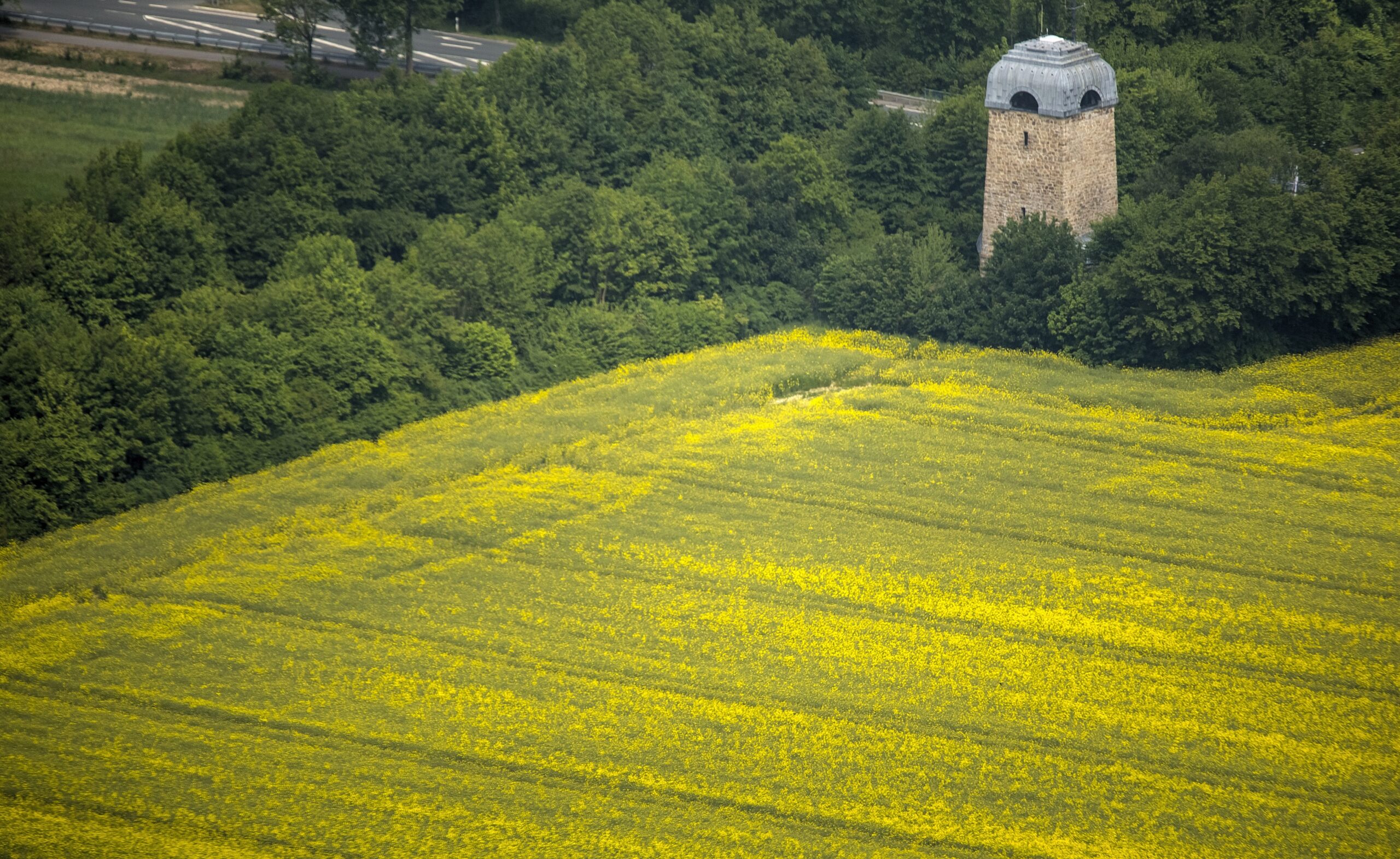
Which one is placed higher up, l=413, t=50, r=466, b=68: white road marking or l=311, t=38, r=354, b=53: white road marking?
l=311, t=38, r=354, b=53: white road marking

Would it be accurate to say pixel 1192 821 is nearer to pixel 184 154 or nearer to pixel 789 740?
pixel 789 740

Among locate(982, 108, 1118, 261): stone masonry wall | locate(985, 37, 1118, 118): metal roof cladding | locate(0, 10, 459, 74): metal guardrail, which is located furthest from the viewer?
locate(0, 10, 459, 74): metal guardrail

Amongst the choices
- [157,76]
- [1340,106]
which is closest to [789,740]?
[1340,106]

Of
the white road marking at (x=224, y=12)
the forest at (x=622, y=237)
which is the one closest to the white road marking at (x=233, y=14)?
the white road marking at (x=224, y=12)

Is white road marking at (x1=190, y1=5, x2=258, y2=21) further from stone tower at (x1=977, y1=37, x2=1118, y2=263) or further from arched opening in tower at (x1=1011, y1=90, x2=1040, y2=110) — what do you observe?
arched opening in tower at (x1=1011, y1=90, x2=1040, y2=110)

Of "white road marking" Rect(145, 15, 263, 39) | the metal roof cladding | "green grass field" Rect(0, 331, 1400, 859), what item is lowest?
"green grass field" Rect(0, 331, 1400, 859)

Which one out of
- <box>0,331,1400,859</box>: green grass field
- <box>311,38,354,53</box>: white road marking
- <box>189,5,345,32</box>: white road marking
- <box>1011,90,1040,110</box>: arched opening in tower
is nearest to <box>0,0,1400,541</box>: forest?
<box>0,331,1400,859</box>: green grass field

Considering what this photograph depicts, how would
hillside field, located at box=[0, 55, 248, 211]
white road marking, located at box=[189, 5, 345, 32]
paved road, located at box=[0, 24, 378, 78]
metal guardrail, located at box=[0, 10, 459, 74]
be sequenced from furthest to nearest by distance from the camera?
1. white road marking, located at box=[189, 5, 345, 32]
2. metal guardrail, located at box=[0, 10, 459, 74]
3. paved road, located at box=[0, 24, 378, 78]
4. hillside field, located at box=[0, 55, 248, 211]

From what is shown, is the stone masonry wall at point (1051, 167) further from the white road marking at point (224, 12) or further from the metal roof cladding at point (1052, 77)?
the white road marking at point (224, 12)
